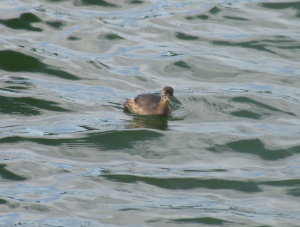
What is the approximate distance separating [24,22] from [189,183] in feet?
34.4

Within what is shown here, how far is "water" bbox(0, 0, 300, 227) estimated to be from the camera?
23.9 ft

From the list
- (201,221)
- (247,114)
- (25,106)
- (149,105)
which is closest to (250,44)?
(247,114)

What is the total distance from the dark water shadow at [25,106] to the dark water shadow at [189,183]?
10.8ft

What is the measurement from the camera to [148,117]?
11188 mm

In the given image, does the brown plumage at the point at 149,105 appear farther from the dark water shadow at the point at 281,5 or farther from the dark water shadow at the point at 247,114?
the dark water shadow at the point at 281,5

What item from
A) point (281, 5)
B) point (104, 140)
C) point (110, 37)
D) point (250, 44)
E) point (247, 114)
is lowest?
point (104, 140)

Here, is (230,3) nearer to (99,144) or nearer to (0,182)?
(99,144)

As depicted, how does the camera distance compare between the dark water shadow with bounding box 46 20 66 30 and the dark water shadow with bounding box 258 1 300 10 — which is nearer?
the dark water shadow with bounding box 46 20 66 30

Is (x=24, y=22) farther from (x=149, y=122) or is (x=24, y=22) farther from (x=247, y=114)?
(x=247, y=114)

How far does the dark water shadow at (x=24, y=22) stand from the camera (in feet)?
53.1

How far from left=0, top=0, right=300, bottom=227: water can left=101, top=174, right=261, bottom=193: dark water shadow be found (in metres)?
0.03

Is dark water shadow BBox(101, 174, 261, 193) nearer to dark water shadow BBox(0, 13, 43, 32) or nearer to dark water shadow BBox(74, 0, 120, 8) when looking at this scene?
dark water shadow BBox(0, 13, 43, 32)

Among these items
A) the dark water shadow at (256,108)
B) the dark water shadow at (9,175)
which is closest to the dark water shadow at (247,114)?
the dark water shadow at (256,108)

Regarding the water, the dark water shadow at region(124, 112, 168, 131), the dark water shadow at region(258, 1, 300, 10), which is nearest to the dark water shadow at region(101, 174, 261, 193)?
the water
